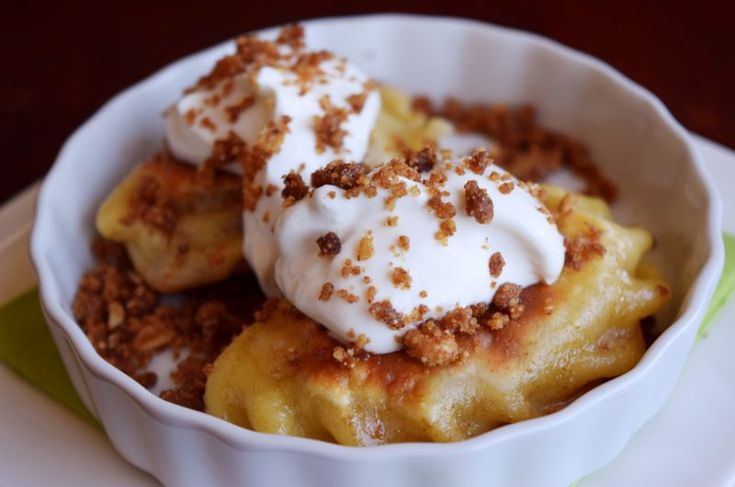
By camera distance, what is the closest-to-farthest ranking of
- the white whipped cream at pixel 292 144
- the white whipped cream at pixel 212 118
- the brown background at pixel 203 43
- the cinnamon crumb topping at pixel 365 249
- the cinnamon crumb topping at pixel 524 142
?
the cinnamon crumb topping at pixel 365 249, the white whipped cream at pixel 292 144, the white whipped cream at pixel 212 118, the cinnamon crumb topping at pixel 524 142, the brown background at pixel 203 43

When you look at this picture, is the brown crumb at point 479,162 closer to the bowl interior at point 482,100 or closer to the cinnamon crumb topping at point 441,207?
the cinnamon crumb topping at point 441,207

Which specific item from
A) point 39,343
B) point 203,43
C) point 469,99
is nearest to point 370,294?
point 39,343

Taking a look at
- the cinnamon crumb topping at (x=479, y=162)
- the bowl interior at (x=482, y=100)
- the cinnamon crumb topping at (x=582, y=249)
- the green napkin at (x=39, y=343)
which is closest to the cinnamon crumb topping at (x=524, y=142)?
the bowl interior at (x=482, y=100)

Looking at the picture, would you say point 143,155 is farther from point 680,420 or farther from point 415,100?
point 680,420

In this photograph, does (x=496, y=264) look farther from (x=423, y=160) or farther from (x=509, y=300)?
(x=423, y=160)

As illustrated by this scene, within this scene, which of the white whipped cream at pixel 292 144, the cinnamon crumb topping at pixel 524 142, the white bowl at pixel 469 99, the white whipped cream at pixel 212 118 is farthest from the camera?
the cinnamon crumb topping at pixel 524 142

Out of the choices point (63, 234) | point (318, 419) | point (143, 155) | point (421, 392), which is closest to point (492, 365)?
point (421, 392)

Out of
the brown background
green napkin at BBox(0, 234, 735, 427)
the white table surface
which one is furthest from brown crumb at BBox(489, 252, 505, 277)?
the brown background

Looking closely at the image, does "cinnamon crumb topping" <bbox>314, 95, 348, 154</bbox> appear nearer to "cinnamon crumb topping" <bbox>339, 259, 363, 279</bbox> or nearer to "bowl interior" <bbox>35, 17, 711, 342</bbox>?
"cinnamon crumb topping" <bbox>339, 259, 363, 279</bbox>
